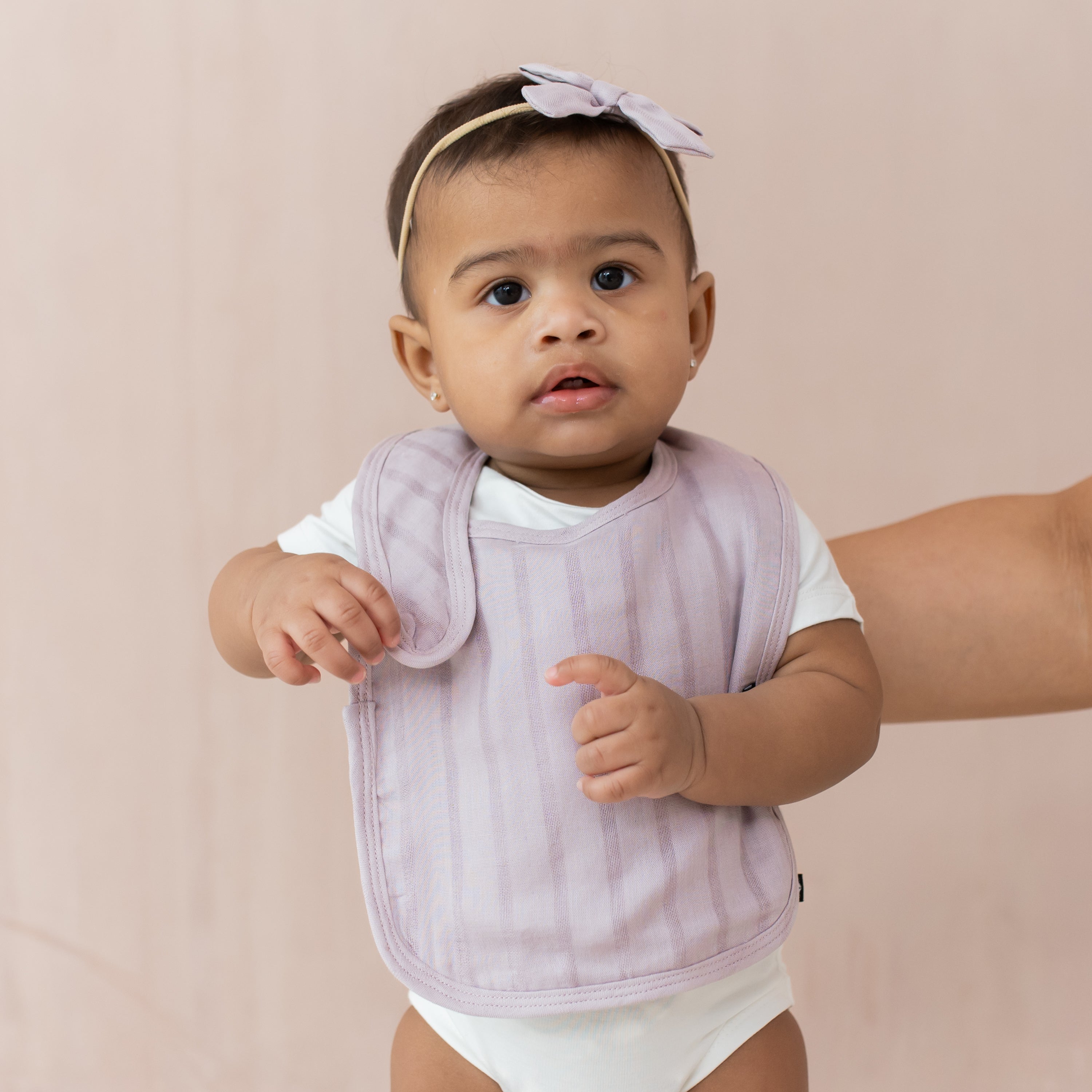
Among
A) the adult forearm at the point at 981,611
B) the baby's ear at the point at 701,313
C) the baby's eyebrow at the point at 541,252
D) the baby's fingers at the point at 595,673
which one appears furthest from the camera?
the adult forearm at the point at 981,611

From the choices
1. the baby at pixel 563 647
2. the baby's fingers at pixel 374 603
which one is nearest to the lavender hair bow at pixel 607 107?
the baby at pixel 563 647

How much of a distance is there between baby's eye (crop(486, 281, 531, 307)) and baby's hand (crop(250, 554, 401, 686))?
0.21m

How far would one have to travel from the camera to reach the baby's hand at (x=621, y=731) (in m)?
0.74

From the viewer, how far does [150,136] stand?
1.55 m

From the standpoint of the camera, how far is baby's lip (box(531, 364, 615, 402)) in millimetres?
832

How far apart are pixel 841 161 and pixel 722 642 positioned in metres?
1.05

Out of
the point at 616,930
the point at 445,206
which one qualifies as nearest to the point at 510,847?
the point at 616,930

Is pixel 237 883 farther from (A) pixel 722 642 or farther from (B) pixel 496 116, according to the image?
(B) pixel 496 116

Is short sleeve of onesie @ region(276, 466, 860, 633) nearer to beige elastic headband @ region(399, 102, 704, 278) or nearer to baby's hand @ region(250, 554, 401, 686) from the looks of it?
baby's hand @ region(250, 554, 401, 686)

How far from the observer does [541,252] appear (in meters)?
0.84

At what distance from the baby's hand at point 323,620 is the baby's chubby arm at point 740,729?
0.13m

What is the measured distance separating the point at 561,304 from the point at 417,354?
0.17 metres

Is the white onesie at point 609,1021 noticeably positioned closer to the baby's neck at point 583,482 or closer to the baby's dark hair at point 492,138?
the baby's neck at point 583,482

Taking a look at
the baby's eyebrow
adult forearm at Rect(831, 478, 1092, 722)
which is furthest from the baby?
adult forearm at Rect(831, 478, 1092, 722)
